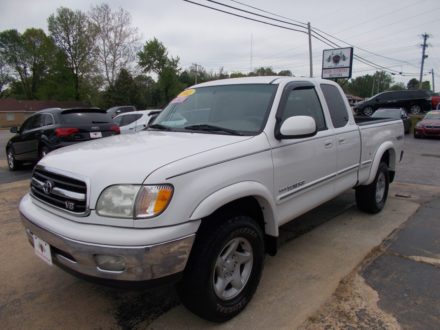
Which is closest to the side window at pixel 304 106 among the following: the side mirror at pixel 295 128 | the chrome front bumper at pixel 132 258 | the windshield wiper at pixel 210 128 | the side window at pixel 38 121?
the side mirror at pixel 295 128

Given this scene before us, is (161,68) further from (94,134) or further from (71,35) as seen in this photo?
(94,134)

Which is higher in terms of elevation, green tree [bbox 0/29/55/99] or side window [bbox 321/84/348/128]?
green tree [bbox 0/29/55/99]

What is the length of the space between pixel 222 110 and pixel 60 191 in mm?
1646

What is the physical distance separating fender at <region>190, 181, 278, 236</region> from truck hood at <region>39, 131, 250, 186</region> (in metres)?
0.34

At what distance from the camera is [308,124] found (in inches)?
115

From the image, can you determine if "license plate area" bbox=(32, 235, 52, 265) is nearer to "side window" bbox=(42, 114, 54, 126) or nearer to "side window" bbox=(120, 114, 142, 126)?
"side window" bbox=(42, 114, 54, 126)

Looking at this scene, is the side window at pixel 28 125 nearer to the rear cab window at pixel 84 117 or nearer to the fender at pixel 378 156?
the rear cab window at pixel 84 117

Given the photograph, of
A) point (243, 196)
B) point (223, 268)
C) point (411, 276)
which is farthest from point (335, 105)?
point (223, 268)

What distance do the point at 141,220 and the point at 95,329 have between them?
3.54 feet

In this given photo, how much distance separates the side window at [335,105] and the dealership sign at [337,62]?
24.2 metres

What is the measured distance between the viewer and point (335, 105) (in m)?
4.15

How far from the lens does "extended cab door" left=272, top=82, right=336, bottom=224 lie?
3.03m

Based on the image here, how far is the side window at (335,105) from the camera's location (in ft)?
13.2

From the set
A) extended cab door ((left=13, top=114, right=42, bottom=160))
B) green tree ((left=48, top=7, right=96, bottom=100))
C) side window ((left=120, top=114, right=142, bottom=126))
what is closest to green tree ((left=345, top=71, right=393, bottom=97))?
green tree ((left=48, top=7, right=96, bottom=100))
